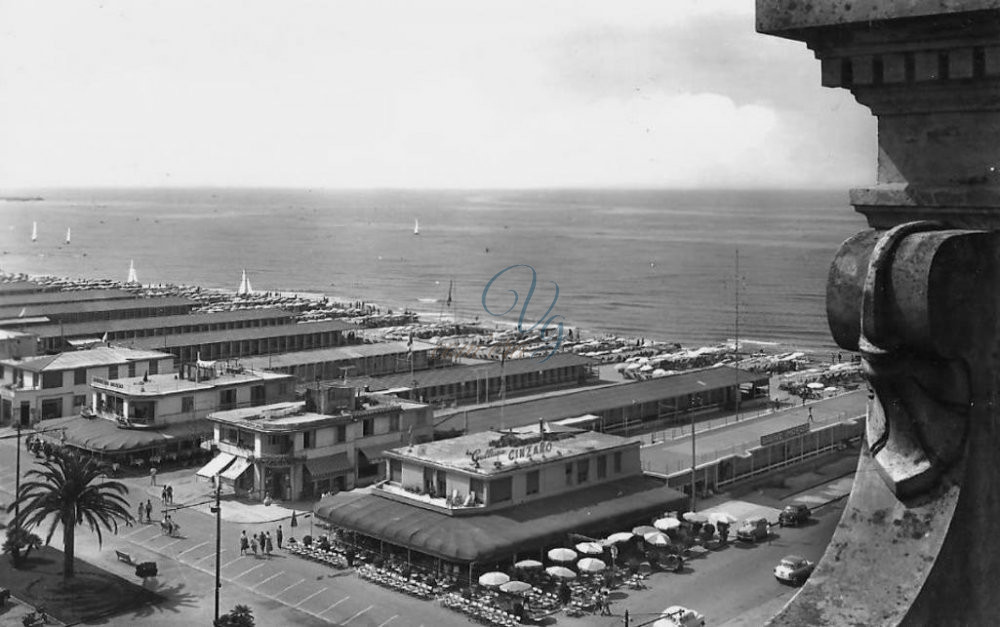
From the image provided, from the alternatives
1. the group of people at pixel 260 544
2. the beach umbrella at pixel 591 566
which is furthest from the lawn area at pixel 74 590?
the beach umbrella at pixel 591 566

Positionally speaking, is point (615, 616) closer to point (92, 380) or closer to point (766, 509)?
point (766, 509)

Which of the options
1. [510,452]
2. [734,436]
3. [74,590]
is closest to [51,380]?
[74,590]

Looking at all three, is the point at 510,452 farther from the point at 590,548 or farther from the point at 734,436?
the point at 734,436

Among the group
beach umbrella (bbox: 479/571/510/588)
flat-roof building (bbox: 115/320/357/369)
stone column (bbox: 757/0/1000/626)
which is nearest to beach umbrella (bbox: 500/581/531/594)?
beach umbrella (bbox: 479/571/510/588)

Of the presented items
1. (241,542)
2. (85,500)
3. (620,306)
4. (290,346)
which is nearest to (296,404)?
(241,542)

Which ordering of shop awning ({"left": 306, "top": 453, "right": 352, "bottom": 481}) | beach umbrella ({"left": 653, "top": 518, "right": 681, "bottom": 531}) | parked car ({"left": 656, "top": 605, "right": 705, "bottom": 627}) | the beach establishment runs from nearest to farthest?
parked car ({"left": 656, "top": 605, "right": 705, "bottom": 627}) < the beach establishment < beach umbrella ({"left": 653, "top": 518, "right": 681, "bottom": 531}) < shop awning ({"left": 306, "top": 453, "right": 352, "bottom": 481})

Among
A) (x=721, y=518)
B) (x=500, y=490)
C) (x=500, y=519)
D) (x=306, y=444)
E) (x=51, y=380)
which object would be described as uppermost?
(x=51, y=380)

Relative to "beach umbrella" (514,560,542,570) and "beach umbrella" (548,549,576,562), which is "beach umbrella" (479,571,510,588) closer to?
"beach umbrella" (514,560,542,570)
